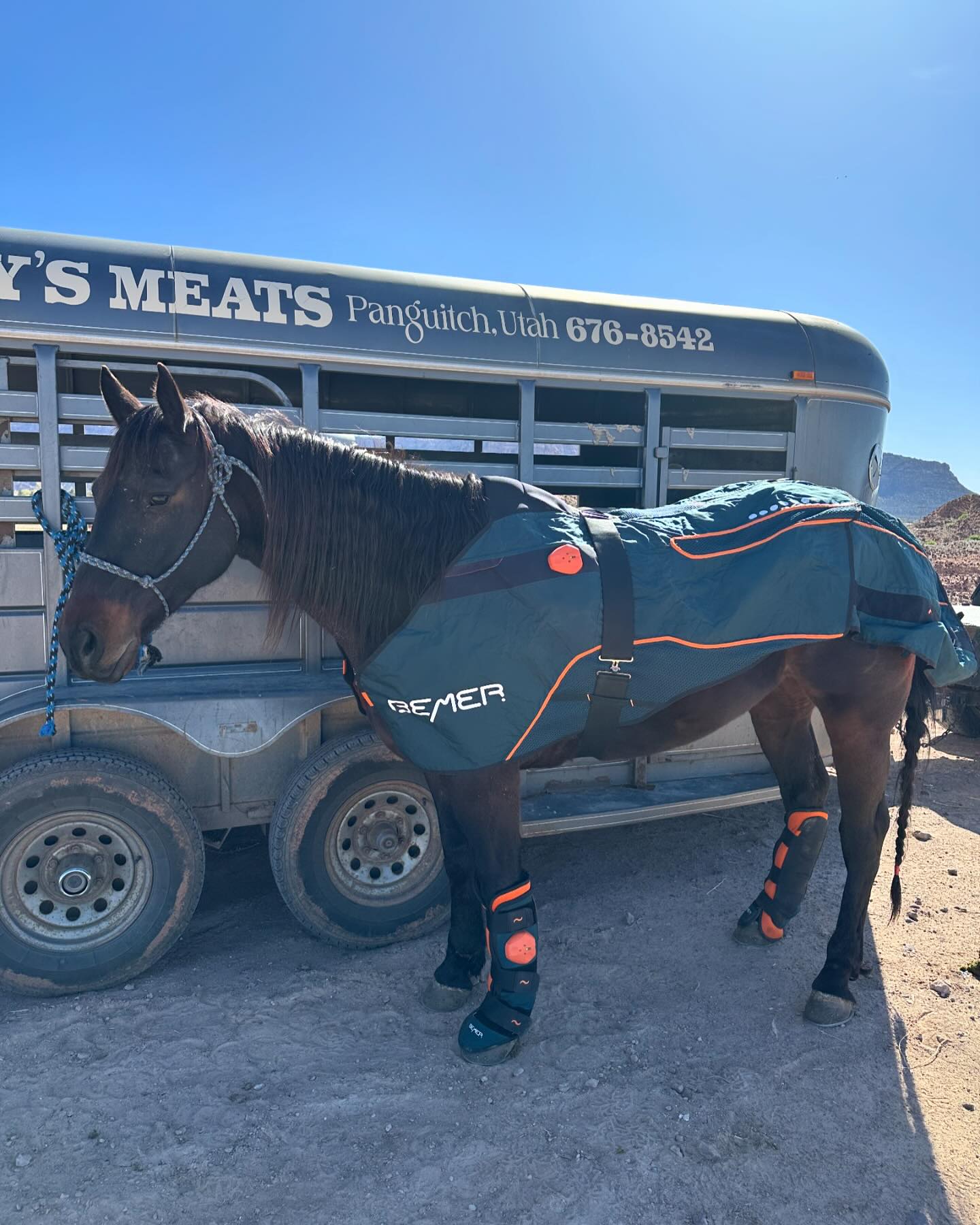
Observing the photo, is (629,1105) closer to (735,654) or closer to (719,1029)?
(719,1029)

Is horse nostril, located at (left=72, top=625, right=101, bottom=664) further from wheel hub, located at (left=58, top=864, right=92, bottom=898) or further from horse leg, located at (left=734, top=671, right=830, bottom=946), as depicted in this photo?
horse leg, located at (left=734, top=671, right=830, bottom=946)

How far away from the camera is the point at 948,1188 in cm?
232

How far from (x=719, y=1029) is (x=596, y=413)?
2917 millimetres

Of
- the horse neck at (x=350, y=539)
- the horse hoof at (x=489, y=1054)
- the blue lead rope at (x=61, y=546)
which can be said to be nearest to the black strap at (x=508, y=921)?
the horse hoof at (x=489, y=1054)

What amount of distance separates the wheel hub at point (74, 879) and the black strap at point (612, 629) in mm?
1961

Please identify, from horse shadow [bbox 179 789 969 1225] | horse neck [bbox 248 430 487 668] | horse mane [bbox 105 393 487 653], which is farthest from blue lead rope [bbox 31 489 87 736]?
horse shadow [bbox 179 789 969 1225]

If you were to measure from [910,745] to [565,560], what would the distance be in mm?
1972

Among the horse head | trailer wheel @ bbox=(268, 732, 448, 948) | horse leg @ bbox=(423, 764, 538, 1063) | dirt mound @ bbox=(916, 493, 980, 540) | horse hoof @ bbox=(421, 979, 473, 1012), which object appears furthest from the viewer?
dirt mound @ bbox=(916, 493, 980, 540)

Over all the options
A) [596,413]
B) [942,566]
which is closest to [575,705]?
[596,413]

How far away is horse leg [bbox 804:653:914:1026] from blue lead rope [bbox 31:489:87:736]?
298 cm

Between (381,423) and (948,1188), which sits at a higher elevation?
(381,423)

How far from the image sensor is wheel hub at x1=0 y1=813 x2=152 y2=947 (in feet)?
10.2

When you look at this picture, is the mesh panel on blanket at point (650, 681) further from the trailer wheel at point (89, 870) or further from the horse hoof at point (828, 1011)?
the trailer wheel at point (89, 870)

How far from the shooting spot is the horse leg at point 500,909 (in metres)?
2.74
